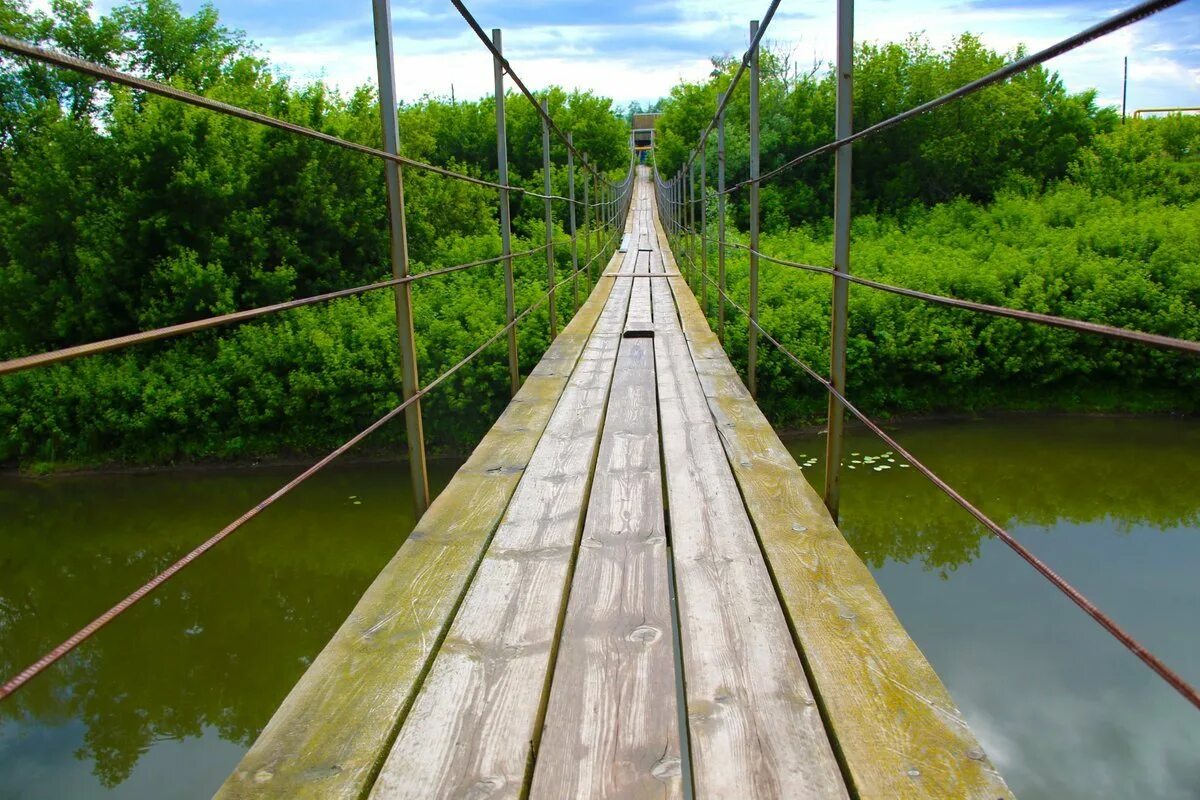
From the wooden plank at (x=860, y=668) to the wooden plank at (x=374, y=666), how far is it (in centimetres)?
50

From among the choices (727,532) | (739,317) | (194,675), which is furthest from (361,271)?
(727,532)

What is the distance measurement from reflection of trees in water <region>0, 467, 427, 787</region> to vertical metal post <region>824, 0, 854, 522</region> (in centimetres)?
407

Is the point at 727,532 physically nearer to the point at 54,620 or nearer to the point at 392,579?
the point at 392,579

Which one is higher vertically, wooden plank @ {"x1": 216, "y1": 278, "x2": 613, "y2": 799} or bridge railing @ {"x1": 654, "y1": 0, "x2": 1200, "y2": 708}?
bridge railing @ {"x1": 654, "y1": 0, "x2": 1200, "y2": 708}

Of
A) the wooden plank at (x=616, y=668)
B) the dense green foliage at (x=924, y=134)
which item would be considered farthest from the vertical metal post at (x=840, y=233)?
the dense green foliage at (x=924, y=134)

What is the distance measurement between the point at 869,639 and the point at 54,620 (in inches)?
268

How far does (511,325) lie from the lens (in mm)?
3051

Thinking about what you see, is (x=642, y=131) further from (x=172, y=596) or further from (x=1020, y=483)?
(x=172, y=596)

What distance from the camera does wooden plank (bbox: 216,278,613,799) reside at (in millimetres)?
927

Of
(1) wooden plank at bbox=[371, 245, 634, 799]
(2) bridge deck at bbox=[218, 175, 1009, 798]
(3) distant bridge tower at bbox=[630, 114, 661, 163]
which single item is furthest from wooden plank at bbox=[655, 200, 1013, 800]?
(3) distant bridge tower at bbox=[630, 114, 661, 163]

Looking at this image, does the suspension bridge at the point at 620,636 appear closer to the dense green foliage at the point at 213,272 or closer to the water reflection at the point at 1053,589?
the water reflection at the point at 1053,589

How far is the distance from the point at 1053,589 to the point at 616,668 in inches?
184

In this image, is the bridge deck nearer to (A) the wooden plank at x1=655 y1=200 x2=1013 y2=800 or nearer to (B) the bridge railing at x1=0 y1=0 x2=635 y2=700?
(A) the wooden plank at x1=655 y1=200 x2=1013 y2=800

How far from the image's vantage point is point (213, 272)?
36.0ft
